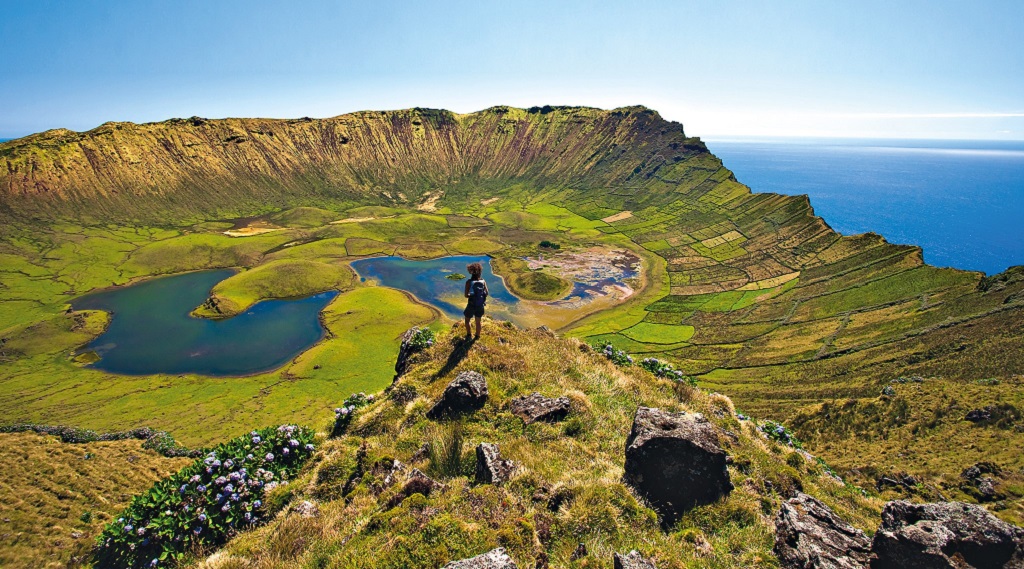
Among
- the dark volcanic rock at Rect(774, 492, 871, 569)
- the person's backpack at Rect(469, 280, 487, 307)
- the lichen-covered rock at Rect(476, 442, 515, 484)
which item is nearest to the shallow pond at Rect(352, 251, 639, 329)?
the person's backpack at Rect(469, 280, 487, 307)

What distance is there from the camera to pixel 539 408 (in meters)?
15.7

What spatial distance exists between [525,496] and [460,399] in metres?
5.60

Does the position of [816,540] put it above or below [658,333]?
above

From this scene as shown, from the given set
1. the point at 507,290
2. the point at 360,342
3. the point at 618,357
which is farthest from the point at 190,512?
the point at 507,290

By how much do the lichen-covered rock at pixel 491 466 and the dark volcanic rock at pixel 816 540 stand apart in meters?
6.67

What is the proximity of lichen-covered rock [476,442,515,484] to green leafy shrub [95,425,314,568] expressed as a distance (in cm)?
721

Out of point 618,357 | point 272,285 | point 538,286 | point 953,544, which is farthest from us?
point 538,286

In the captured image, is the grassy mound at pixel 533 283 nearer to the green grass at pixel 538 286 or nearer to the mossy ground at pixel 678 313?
the green grass at pixel 538 286

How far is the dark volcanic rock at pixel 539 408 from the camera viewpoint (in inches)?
602

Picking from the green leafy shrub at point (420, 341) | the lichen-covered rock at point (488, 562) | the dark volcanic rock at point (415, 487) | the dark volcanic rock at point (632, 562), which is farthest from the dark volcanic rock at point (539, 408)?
the green leafy shrub at point (420, 341)

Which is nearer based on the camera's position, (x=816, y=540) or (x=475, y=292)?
(x=816, y=540)

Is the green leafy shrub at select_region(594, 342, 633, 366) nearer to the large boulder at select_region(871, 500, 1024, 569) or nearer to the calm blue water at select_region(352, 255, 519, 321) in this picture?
the large boulder at select_region(871, 500, 1024, 569)

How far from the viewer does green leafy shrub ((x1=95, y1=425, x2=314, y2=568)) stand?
42.0ft

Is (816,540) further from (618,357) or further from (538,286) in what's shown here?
(538,286)
